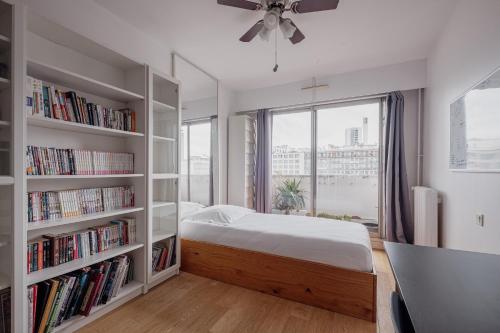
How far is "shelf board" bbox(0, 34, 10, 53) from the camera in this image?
4.10ft

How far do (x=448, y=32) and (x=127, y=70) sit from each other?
3185mm

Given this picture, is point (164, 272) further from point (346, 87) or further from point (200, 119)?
point (346, 87)

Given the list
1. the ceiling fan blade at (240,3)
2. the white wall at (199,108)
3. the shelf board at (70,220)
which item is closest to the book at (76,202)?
the shelf board at (70,220)

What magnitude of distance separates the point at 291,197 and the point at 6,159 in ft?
11.1

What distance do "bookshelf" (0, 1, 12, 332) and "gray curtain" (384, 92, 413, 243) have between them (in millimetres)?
3796

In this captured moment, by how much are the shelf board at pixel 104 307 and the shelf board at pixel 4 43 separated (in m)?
1.80

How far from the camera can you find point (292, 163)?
12.9 ft

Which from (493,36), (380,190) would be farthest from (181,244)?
(493,36)

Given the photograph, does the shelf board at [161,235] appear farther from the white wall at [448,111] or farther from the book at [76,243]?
the white wall at [448,111]

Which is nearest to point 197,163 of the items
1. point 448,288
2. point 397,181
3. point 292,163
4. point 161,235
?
point 161,235

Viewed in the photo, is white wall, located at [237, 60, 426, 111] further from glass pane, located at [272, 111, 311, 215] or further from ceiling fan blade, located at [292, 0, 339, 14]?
ceiling fan blade, located at [292, 0, 339, 14]

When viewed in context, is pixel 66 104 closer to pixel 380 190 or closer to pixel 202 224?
pixel 202 224

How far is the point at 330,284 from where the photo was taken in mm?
1842

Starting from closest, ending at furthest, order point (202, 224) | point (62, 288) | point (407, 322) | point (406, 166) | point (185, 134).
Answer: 1. point (407, 322)
2. point (62, 288)
3. point (202, 224)
4. point (185, 134)
5. point (406, 166)
